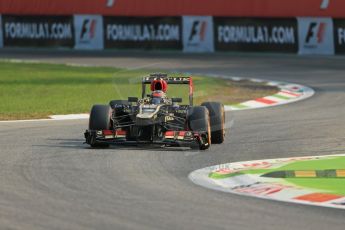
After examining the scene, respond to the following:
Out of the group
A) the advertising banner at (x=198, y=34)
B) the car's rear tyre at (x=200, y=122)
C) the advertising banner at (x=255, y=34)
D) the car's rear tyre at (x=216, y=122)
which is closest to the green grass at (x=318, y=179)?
the car's rear tyre at (x=200, y=122)

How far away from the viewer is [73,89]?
26047 millimetres

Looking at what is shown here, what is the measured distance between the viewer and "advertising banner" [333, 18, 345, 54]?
34031 mm

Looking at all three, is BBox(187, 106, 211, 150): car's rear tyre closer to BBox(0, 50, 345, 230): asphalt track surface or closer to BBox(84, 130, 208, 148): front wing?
BBox(84, 130, 208, 148): front wing

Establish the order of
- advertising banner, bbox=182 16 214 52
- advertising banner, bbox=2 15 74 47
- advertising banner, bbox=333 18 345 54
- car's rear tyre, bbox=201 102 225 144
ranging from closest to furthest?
car's rear tyre, bbox=201 102 225 144, advertising banner, bbox=333 18 345 54, advertising banner, bbox=182 16 214 52, advertising banner, bbox=2 15 74 47

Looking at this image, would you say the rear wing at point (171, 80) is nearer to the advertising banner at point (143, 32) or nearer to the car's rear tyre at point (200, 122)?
the car's rear tyre at point (200, 122)

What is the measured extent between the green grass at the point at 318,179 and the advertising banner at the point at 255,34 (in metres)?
21.8

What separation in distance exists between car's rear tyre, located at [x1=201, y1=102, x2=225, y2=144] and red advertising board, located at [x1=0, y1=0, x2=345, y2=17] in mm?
18988

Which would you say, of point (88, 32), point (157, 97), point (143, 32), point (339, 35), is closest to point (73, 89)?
point (157, 97)

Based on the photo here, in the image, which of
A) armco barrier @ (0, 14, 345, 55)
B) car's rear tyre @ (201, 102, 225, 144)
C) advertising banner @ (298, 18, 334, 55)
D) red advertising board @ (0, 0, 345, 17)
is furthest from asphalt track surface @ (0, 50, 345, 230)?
red advertising board @ (0, 0, 345, 17)

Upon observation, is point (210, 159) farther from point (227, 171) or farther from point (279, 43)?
point (279, 43)

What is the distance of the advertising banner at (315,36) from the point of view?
34.4m

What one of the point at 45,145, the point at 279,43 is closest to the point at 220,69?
the point at 279,43

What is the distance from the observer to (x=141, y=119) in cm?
1491

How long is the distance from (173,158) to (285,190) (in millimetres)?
3193
